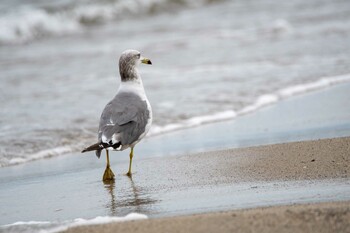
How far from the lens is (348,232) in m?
3.77

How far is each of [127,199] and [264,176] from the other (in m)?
0.96

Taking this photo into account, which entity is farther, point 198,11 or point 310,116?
point 198,11

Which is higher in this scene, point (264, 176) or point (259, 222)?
point (259, 222)

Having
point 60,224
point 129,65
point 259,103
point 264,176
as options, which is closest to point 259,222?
point 60,224

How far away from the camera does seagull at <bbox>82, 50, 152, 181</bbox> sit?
18.7 feet

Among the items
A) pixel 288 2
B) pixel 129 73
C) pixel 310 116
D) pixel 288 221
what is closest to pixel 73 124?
pixel 129 73

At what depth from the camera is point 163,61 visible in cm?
1258

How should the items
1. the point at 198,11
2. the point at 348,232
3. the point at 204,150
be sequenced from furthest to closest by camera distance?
the point at 198,11, the point at 204,150, the point at 348,232

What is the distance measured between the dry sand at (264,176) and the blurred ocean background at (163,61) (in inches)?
69.6

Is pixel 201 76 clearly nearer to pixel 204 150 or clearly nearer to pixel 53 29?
pixel 204 150

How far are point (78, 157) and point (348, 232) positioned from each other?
3.72 meters

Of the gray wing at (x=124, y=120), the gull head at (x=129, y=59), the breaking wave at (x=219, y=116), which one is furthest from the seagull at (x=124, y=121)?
the breaking wave at (x=219, y=116)

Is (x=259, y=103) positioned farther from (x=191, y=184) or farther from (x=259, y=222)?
(x=259, y=222)

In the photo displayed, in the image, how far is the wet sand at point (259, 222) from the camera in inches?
153
